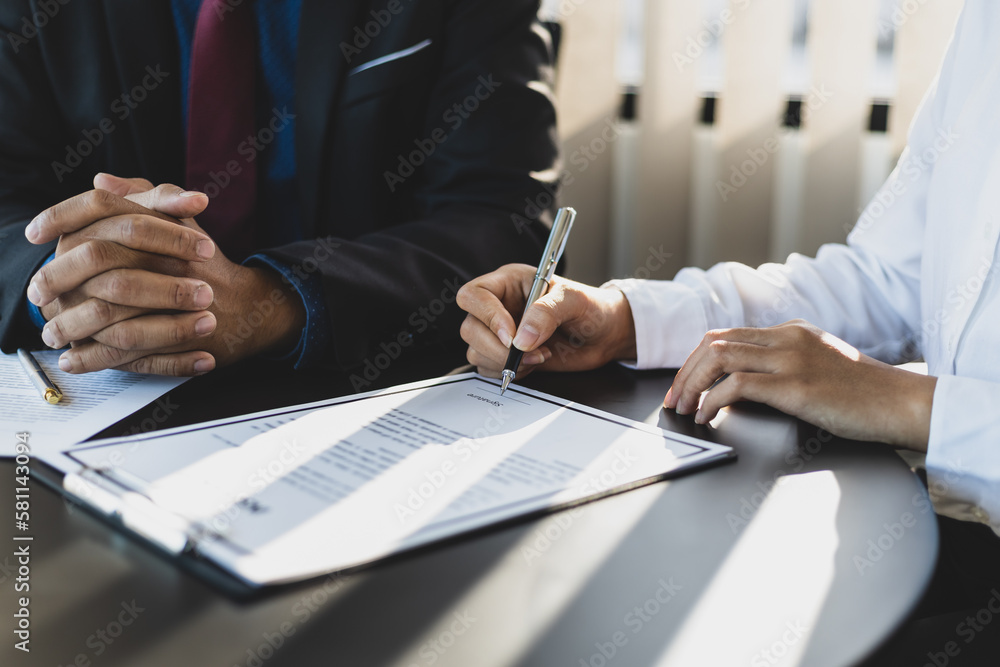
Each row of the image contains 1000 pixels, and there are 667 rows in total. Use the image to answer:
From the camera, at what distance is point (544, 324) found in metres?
0.82

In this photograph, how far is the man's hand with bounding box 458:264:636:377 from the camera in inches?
32.9

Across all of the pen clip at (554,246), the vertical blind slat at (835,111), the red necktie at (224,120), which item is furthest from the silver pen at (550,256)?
the vertical blind slat at (835,111)

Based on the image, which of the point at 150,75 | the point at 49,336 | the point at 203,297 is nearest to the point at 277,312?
the point at 203,297

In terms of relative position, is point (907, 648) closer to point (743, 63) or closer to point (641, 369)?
point (641, 369)

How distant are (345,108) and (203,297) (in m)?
0.54

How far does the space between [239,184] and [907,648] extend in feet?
3.55

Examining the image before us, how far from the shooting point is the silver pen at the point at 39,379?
0.74 meters

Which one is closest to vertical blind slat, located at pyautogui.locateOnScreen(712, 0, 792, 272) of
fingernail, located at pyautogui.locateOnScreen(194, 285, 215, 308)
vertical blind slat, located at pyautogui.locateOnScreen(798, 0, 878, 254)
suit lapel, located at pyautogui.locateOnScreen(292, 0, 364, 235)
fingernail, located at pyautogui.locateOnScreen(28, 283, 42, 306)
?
vertical blind slat, located at pyautogui.locateOnScreen(798, 0, 878, 254)

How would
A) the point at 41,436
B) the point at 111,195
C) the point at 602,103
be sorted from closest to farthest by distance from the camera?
the point at 41,436, the point at 111,195, the point at 602,103

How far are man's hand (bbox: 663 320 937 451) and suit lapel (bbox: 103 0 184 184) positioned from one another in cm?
97

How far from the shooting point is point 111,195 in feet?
2.80

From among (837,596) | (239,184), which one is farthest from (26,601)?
(239,184)

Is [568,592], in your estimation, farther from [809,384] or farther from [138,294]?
[138,294]

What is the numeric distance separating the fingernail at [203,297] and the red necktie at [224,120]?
0.43 meters
